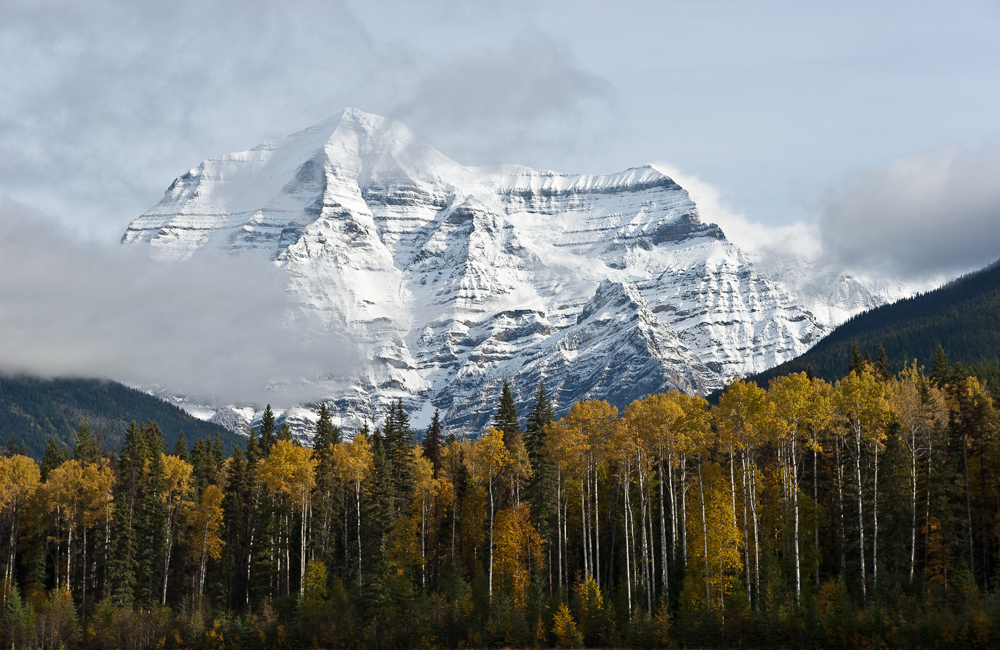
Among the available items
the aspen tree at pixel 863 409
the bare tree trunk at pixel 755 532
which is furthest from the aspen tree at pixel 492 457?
the aspen tree at pixel 863 409

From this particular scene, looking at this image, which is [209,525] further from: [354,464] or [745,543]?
[745,543]

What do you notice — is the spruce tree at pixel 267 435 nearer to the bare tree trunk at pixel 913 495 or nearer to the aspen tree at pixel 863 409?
the aspen tree at pixel 863 409

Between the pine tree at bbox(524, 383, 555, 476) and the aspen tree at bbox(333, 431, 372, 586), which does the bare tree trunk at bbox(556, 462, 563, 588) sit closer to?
the pine tree at bbox(524, 383, 555, 476)

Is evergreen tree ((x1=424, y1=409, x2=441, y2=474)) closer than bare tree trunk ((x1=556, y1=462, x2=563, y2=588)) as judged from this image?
No

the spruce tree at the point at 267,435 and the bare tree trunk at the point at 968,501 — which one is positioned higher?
the spruce tree at the point at 267,435

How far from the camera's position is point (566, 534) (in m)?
77.1

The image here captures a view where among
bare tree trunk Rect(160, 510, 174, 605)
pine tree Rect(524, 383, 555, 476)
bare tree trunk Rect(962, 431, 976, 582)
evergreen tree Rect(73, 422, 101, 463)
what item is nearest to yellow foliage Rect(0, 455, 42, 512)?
evergreen tree Rect(73, 422, 101, 463)

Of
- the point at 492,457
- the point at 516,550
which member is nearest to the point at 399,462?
the point at 492,457

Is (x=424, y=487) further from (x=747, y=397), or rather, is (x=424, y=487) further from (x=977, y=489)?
(x=977, y=489)

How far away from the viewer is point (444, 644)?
74188 mm

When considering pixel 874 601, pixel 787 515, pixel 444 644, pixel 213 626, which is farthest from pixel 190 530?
pixel 874 601

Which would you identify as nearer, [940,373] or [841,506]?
[841,506]

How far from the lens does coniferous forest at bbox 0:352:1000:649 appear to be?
220 ft

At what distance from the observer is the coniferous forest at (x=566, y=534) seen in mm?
67125
